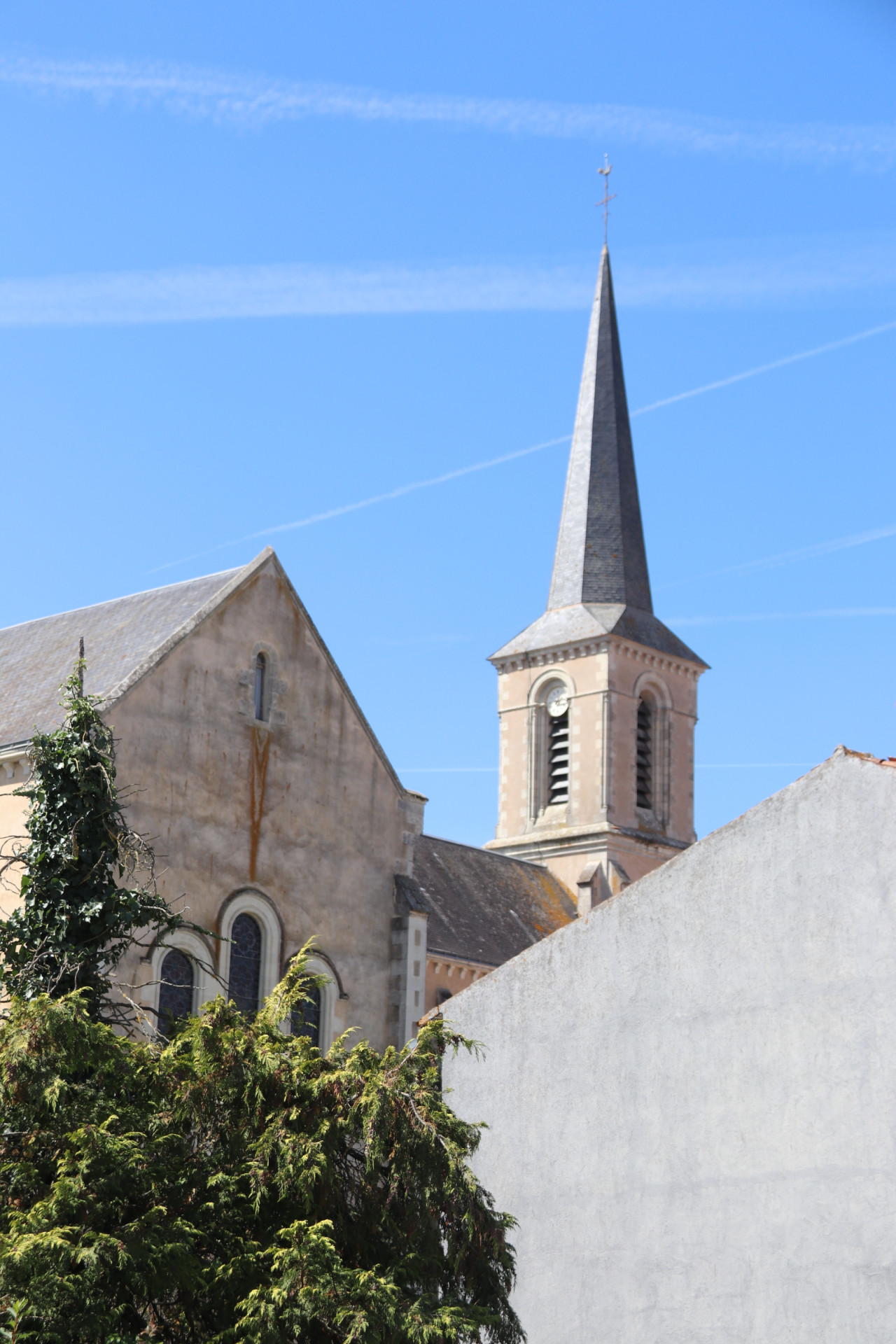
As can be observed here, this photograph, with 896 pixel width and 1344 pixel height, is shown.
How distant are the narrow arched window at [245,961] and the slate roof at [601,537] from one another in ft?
84.7

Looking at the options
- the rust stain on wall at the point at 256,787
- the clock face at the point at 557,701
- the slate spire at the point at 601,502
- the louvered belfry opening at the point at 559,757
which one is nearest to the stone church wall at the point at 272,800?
the rust stain on wall at the point at 256,787

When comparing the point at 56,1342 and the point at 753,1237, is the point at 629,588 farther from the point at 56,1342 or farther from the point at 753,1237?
the point at 56,1342

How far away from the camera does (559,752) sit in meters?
48.1

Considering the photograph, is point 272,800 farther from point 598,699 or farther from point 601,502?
point 601,502

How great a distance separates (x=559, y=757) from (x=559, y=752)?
16cm

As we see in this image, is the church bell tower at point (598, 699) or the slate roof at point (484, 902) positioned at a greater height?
the church bell tower at point (598, 699)

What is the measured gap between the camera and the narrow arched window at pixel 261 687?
23500 mm

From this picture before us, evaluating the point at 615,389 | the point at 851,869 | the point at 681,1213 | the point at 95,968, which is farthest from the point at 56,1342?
the point at 615,389

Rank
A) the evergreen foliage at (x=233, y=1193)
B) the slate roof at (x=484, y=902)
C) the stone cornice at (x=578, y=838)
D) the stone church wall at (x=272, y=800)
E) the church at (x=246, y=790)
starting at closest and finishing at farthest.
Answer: the evergreen foliage at (x=233, y=1193) < the church at (x=246, y=790) < the stone church wall at (x=272, y=800) < the slate roof at (x=484, y=902) < the stone cornice at (x=578, y=838)

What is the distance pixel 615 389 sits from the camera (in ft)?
168

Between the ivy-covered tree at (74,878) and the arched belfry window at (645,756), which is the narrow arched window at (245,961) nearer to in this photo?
the ivy-covered tree at (74,878)

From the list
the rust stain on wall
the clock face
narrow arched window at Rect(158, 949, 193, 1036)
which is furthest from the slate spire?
narrow arched window at Rect(158, 949, 193, 1036)

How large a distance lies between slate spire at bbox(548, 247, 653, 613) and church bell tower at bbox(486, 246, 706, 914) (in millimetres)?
42

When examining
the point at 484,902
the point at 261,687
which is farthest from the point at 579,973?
the point at 484,902
